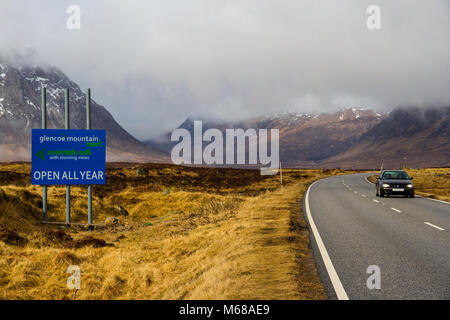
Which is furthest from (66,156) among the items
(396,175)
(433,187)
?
(433,187)

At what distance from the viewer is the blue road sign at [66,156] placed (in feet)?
58.4

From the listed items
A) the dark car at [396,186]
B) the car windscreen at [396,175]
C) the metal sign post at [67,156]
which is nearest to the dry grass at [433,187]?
the dark car at [396,186]

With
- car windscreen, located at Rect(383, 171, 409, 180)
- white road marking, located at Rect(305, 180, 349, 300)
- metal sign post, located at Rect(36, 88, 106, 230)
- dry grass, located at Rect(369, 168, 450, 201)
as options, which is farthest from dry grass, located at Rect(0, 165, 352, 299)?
dry grass, located at Rect(369, 168, 450, 201)

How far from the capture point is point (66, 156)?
1806 centimetres

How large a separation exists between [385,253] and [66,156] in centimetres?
1383

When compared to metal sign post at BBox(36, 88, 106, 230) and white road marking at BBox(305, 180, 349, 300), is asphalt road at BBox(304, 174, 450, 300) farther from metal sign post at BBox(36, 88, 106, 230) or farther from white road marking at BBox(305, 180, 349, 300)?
metal sign post at BBox(36, 88, 106, 230)

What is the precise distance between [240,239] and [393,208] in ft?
34.0

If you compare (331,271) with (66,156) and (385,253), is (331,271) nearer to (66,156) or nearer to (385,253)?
(385,253)

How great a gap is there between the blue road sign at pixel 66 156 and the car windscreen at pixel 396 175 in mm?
17358

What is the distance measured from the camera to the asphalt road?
244 inches

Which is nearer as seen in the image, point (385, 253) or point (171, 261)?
point (385, 253)

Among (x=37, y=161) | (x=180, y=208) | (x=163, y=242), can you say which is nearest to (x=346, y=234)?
(x=163, y=242)

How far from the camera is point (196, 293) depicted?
625cm

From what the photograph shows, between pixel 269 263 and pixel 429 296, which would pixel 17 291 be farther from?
pixel 429 296
